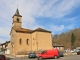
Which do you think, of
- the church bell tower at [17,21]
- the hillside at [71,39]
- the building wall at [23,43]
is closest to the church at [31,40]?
the building wall at [23,43]

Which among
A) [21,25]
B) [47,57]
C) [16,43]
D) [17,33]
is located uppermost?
[21,25]

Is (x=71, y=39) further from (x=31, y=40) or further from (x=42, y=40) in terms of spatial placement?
(x=42, y=40)

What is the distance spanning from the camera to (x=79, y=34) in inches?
4643

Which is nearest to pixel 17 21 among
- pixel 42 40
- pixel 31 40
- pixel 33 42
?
pixel 31 40

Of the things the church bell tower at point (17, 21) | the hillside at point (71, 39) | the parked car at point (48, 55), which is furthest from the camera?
the hillside at point (71, 39)

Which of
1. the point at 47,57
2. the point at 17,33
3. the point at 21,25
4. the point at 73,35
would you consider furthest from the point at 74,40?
the point at 47,57

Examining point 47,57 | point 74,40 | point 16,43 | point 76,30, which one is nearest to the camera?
point 47,57

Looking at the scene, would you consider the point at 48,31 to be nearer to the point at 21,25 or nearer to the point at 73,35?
the point at 21,25

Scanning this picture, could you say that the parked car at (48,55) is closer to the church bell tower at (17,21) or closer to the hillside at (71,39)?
the church bell tower at (17,21)

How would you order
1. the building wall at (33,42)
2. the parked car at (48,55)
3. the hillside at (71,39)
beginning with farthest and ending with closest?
the hillside at (71,39)
the building wall at (33,42)
the parked car at (48,55)

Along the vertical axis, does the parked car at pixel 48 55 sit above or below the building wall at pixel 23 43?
below

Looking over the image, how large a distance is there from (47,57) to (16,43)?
91.1 ft

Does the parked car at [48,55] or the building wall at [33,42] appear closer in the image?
the parked car at [48,55]

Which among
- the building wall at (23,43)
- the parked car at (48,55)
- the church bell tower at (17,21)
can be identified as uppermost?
the church bell tower at (17,21)
